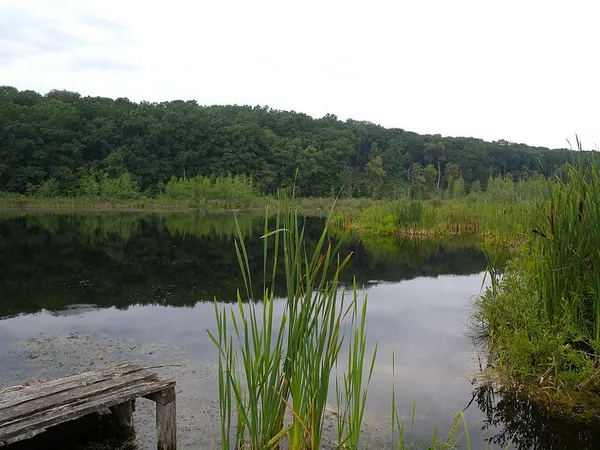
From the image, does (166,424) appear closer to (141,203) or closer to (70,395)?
(70,395)

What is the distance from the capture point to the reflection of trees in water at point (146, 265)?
1030cm

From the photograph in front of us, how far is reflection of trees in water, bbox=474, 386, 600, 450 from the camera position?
A: 4195mm

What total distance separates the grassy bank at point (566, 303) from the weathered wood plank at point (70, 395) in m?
3.69

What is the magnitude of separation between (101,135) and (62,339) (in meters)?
64.4

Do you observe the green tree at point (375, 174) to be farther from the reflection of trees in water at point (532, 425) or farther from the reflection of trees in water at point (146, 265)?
the reflection of trees in water at point (532, 425)

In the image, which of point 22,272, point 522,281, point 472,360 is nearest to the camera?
point 522,281

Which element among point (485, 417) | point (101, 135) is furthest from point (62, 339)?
point (101, 135)

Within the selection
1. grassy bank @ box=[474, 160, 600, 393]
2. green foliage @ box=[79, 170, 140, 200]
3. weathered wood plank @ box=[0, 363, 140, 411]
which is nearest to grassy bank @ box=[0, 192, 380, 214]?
green foliage @ box=[79, 170, 140, 200]

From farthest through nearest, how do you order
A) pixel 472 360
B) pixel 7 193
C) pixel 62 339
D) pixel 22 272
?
pixel 7 193
pixel 22 272
pixel 62 339
pixel 472 360

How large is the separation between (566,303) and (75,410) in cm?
432

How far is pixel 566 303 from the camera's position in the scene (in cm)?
463

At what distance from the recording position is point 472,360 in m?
6.48

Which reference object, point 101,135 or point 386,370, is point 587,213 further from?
point 101,135

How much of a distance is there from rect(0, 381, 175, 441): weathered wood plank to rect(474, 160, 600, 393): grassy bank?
11.7ft
